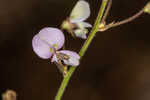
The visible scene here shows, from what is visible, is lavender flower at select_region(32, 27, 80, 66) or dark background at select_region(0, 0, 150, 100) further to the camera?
dark background at select_region(0, 0, 150, 100)

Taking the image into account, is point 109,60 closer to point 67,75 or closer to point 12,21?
point 12,21

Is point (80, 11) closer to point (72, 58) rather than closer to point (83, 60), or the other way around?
point (72, 58)

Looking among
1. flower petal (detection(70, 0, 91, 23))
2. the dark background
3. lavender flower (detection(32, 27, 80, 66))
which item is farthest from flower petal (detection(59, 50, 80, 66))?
the dark background

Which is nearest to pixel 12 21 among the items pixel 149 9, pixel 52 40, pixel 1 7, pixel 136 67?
pixel 1 7

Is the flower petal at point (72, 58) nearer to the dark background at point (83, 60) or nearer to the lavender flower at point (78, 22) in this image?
the lavender flower at point (78, 22)

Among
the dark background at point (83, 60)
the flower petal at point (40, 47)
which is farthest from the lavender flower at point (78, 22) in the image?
the dark background at point (83, 60)

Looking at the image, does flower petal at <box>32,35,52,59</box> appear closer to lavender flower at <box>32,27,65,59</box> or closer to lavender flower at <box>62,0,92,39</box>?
lavender flower at <box>32,27,65,59</box>
